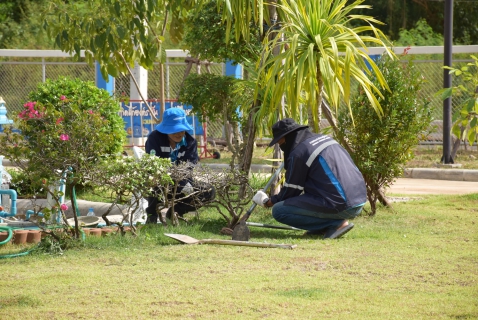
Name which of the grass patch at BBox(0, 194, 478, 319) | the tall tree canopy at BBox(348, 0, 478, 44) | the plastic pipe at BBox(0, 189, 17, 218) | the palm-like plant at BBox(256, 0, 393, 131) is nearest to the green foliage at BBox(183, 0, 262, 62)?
the palm-like plant at BBox(256, 0, 393, 131)

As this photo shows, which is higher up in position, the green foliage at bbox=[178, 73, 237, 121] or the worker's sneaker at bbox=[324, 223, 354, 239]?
the green foliage at bbox=[178, 73, 237, 121]

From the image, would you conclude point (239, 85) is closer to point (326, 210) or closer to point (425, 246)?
point (326, 210)

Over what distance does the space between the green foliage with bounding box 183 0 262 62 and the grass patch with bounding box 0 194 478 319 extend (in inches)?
94.4

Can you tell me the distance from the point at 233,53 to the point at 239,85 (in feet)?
1.32

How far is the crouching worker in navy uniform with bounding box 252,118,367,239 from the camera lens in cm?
741

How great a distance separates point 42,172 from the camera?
6840 mm

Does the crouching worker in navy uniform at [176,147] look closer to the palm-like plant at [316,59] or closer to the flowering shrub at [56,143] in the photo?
the palm-like plant at [316,59]

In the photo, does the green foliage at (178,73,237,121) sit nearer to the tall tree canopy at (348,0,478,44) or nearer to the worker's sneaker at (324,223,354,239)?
the worker's sneaker at (324,223,354,239)

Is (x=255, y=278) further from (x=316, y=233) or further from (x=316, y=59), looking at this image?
(x=316, y=59)

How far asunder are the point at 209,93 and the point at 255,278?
4251 mm

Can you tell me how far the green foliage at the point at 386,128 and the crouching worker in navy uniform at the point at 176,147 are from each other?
1798 mm

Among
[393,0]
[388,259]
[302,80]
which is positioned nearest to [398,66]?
[302,80]

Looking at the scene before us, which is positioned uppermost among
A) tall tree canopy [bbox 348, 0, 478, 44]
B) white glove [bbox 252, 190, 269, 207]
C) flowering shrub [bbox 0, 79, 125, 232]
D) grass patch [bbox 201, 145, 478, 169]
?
tall tree canopy [bbox 348, 0, 478, 44]

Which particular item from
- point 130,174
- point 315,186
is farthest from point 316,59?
point 130,174
